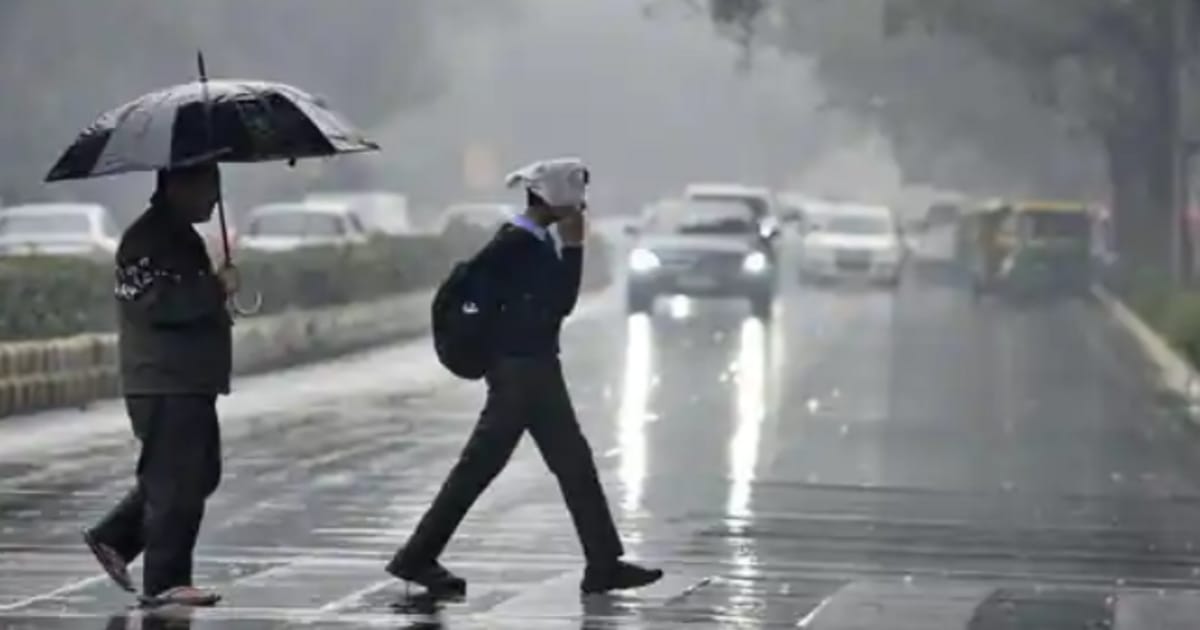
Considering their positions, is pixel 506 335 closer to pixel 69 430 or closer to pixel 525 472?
pixel 525 472

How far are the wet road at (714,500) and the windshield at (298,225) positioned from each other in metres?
10.7

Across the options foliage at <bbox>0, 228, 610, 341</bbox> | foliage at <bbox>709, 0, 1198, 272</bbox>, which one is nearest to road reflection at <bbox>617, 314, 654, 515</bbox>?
foliage at <bbox>0, 228, 610, 341</bbox>

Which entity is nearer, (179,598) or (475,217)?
(179,598)

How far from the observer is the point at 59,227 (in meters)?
39.3

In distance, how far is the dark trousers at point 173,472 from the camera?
11562 millimetres

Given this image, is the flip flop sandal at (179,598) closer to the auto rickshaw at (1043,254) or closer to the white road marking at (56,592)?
the white road marking at (56,592)

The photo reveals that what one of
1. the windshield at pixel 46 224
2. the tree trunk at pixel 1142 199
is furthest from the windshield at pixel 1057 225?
the windshield at pixel 46 224

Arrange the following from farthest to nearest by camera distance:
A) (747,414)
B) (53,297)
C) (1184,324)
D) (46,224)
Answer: (46,224) < (1184,324) < (53,297) < (747,414)

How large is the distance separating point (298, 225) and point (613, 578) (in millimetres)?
30832

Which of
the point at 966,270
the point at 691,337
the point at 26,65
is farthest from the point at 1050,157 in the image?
the point at 691,337

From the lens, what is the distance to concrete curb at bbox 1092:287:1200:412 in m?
28.0

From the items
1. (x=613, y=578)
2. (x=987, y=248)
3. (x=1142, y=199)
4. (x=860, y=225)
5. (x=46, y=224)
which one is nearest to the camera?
(x=613, y=578)

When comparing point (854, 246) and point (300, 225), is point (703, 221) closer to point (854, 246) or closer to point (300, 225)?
point (300, 225)

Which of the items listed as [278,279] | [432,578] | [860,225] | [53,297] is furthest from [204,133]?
[860,225]
